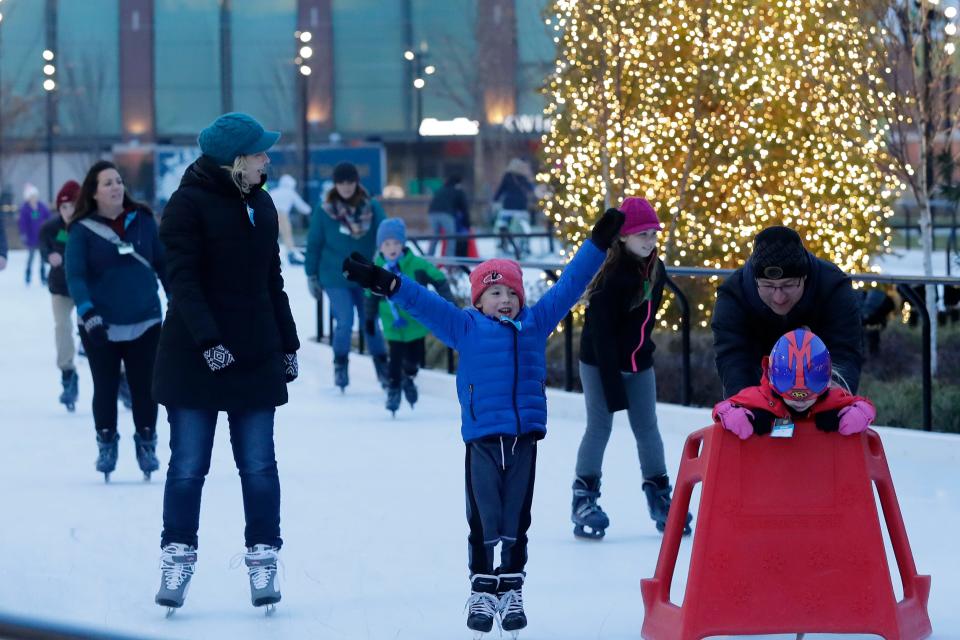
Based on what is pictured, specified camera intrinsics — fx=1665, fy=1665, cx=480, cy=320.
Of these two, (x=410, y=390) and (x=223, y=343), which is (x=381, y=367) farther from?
(x=223, y=343)

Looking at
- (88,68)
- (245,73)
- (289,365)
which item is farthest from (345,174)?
(245,73)

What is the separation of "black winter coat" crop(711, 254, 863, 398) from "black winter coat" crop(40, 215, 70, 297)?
677 cm

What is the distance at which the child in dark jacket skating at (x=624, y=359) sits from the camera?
6270 millimetres

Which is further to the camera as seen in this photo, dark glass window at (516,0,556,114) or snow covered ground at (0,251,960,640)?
dark glass window at (516,0,556,114)

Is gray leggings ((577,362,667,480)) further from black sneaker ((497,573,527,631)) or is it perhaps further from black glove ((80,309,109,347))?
black glove ((80,309,109,347))

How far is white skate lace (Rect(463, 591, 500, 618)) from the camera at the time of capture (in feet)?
16.5

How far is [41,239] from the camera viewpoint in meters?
13.0

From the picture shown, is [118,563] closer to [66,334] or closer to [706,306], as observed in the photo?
[66,334]

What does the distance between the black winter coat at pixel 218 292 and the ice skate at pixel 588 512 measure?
5.52ft

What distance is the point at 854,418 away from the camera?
4465 mm

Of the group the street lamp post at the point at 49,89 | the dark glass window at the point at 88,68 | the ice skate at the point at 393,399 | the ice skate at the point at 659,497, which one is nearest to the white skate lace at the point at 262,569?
the ice skate at the point at 659,497

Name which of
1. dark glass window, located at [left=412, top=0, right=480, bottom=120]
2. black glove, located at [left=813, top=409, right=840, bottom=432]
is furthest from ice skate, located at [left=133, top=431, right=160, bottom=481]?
dark glass window, located at [left=412, top=0, right=480, bottom=120]

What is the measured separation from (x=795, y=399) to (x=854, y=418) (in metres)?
0.18

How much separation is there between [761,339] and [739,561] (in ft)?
2.54
